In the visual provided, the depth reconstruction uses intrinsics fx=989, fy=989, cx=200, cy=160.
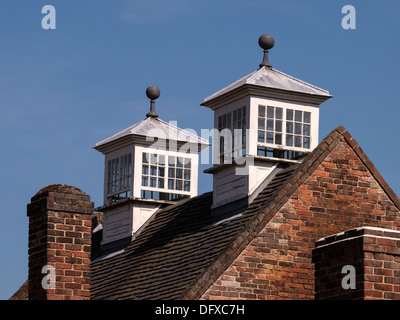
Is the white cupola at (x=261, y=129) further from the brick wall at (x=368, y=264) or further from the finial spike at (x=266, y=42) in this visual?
the brick wall at (x=368, y=264)

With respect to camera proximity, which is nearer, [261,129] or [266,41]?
[261,129]

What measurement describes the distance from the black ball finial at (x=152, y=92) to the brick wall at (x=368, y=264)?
14165 mm

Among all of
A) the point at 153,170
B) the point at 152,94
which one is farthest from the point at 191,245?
the point at 152,94

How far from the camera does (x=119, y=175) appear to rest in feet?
86.2

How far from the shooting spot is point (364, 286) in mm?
12609

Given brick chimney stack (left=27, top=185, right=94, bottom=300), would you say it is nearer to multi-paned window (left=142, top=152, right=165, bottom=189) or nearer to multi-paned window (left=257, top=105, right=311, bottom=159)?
multi-paned window (left=257, top=105, right=311, bottom=159)

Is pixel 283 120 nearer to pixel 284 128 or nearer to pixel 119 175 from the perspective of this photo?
pixel 284 128

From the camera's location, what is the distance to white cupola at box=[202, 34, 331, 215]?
20688 millimetres

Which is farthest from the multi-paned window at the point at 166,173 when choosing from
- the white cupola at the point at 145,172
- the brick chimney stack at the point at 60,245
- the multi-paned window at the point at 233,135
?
the brick chimney stack at the point at 60,245

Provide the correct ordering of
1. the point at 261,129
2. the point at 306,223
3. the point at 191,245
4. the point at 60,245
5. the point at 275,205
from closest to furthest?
the point at 60,245
the point at 275,205
the point at 306,223
the point at 191,245
the point at 261,129

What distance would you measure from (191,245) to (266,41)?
16.9ft

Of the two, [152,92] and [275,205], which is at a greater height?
[152,92]
